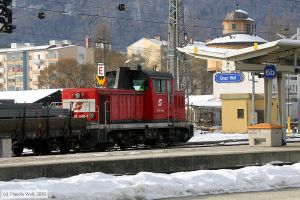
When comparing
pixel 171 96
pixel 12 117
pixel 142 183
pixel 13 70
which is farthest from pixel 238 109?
pixel 13 70

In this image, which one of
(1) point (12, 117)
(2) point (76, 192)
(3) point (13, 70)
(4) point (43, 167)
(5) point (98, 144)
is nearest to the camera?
(2) point (76, 192)

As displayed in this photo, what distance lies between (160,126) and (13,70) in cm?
15093

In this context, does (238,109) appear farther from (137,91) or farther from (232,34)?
(232,34)

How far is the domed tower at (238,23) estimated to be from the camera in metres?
118

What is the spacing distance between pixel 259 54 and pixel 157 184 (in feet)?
37.9

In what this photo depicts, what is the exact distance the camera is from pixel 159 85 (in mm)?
30328

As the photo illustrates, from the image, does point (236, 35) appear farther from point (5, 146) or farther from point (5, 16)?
point (5, 146)

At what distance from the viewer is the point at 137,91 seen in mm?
29719

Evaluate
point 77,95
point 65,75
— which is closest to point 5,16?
point 77,95

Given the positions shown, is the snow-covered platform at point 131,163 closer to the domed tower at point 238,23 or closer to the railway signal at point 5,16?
the railway signal at point 5,16

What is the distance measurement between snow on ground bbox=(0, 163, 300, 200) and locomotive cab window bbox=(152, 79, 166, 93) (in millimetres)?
13742

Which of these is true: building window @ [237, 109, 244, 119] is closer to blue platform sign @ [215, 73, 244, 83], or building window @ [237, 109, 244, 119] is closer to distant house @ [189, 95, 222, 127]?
blue platform sign @ [215, 73, 244, 83]

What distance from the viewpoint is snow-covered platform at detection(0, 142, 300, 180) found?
609 inches

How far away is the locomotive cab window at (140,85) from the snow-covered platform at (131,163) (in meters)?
9.98
